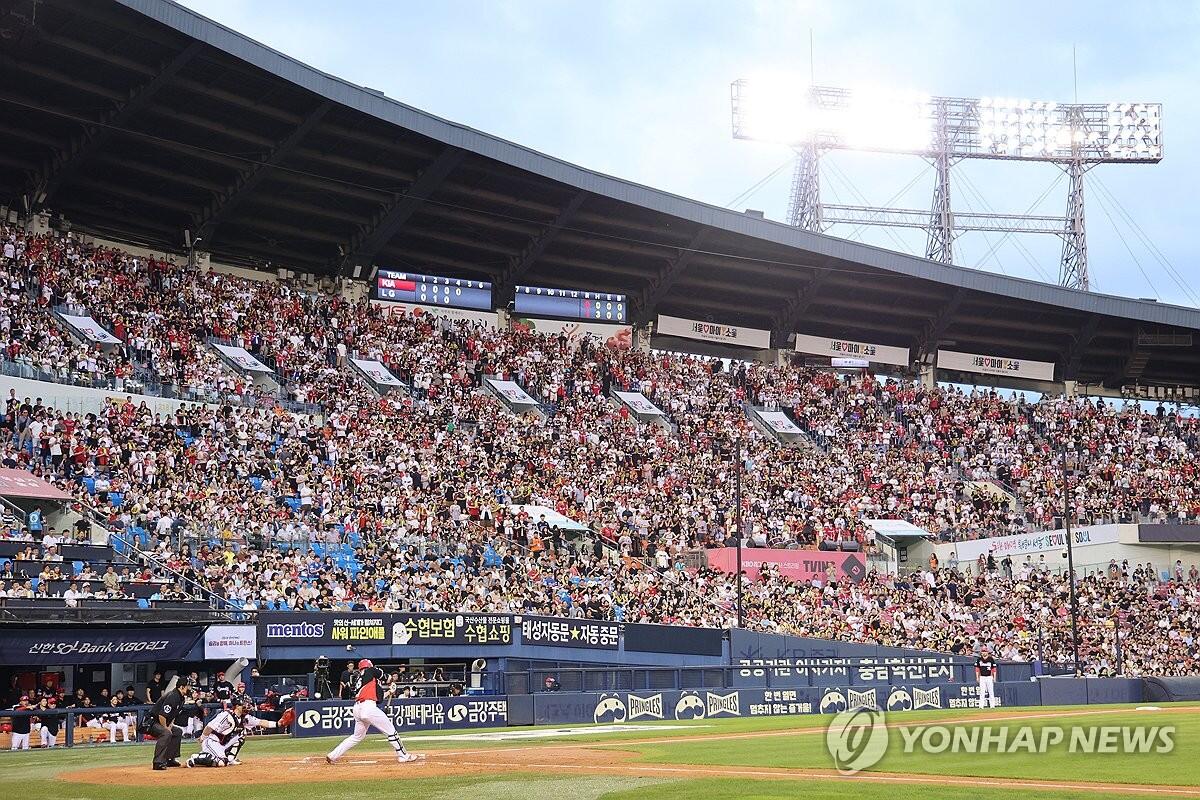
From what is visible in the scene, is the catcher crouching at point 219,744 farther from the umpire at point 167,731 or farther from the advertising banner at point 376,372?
the advertising banner at point 376,372

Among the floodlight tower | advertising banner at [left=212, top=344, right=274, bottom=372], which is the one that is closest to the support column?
the floodlight tower

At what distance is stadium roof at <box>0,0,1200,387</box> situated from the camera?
44125 mm

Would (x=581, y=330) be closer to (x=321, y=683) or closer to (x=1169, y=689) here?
(x=1169, y=689)

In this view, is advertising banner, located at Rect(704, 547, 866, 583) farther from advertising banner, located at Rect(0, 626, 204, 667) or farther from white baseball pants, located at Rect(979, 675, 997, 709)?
advertising banner, located at Rect(0, 626, 204, 667)

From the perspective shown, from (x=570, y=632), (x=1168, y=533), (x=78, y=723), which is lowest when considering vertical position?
(x=78, y=723)

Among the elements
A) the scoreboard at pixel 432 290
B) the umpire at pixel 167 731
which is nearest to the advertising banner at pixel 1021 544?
the scoreboard at pixel 432 290

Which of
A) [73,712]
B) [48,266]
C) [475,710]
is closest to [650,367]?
[48,266]

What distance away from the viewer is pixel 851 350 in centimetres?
6619

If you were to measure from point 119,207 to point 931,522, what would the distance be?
33.7m

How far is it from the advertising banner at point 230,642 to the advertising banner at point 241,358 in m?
16.0

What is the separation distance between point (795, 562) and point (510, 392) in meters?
13.4

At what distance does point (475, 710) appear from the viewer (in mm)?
30281

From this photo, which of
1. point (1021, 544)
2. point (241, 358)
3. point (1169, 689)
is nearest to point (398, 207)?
point (241, 358)

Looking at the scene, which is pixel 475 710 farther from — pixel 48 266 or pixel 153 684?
pixel 48 266
